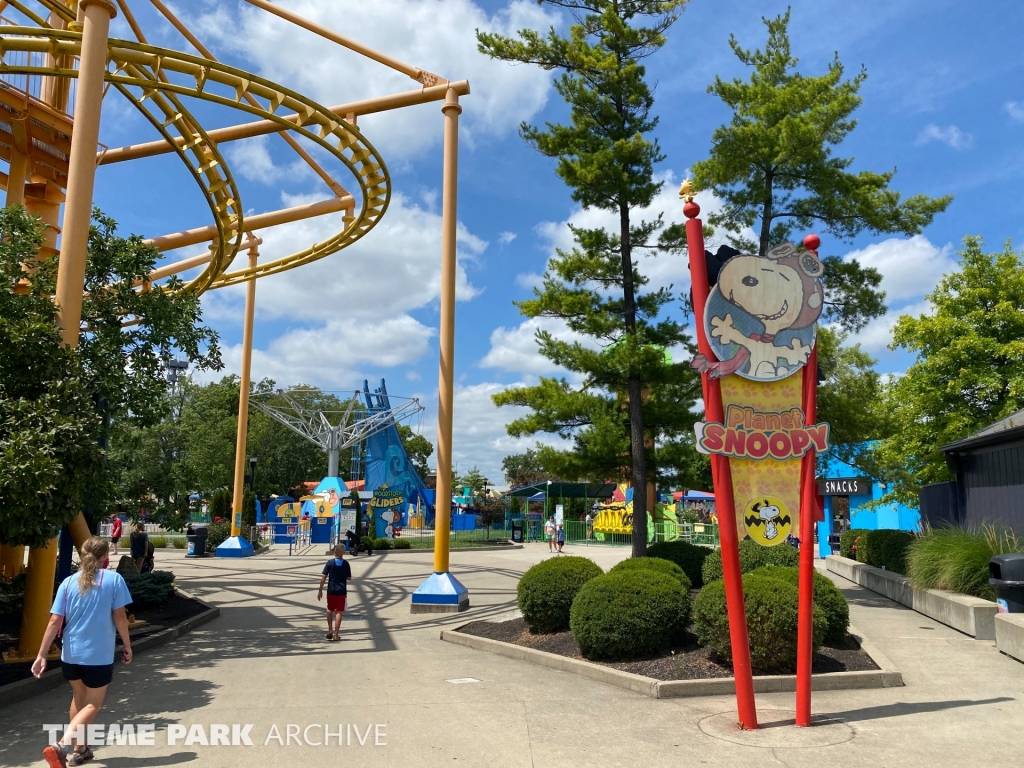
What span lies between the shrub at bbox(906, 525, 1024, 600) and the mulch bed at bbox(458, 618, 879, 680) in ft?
10.5

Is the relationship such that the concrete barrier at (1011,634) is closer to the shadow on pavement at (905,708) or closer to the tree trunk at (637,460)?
the shadow on pavement at (905,708)

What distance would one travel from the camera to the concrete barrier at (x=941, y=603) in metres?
10.5

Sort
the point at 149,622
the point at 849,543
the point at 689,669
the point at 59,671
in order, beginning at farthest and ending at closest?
the point at 849,543 < the point at 149,622 < the point at 59,671 < the point at 689,669

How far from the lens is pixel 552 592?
10453 millimetres

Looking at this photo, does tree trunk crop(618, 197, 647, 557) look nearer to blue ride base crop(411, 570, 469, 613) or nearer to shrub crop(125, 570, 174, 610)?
blue ride base crop(411, 570, 469, 613)

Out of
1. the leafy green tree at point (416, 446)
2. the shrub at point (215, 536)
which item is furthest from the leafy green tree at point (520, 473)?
the shrub at point (215, 536)

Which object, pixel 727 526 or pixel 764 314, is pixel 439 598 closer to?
pixel 727 526

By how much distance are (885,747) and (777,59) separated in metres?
13.9

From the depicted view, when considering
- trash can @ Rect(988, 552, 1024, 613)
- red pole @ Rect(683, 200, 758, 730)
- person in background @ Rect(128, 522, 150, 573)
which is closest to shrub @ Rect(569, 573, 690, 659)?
red pole @ Rect(683, 200, 758, 730)

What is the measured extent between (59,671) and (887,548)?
15.7 metres

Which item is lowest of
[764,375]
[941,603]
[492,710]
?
[492,710]

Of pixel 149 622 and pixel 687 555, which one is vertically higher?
pixel 687 555

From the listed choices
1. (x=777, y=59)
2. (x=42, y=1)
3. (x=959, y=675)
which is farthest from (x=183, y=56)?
(x=959, y=675)

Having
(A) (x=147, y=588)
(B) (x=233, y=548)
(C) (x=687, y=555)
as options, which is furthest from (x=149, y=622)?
(B) (x=233, y=548)
